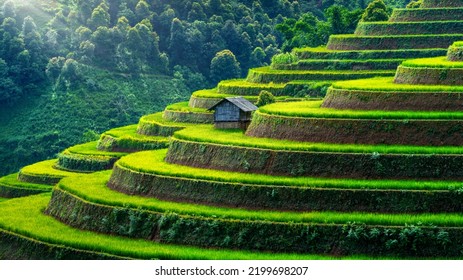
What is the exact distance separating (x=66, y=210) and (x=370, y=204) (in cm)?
1504

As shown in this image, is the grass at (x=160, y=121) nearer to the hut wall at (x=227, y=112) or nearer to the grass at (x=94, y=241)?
the hut wall at (x=227, y=112)

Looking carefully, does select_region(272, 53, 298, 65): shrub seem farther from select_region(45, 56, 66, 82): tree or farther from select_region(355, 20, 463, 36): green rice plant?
select_region(45, 56, 66, 82): tree

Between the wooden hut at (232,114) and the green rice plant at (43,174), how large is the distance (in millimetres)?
20052

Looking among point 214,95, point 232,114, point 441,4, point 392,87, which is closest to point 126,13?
point 214,95

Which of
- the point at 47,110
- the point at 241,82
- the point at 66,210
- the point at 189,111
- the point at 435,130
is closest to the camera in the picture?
the point at 435,130

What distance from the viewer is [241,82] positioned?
91.2 m

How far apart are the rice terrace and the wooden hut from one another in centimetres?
178

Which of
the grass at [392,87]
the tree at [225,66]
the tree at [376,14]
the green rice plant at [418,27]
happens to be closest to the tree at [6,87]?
the tree at [225,66]

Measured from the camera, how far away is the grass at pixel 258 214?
46281 mm

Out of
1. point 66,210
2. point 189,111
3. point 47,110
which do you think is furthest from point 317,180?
point 47,110

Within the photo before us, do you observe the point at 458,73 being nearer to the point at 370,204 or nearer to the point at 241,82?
the point at 370,204

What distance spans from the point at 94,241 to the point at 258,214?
682 centimetres

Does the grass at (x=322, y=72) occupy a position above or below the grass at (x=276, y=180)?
below

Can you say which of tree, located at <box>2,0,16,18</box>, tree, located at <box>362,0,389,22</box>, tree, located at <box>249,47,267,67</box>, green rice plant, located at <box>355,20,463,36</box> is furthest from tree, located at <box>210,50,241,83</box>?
green rice plant, located at <box>355,20,463,36</box>
